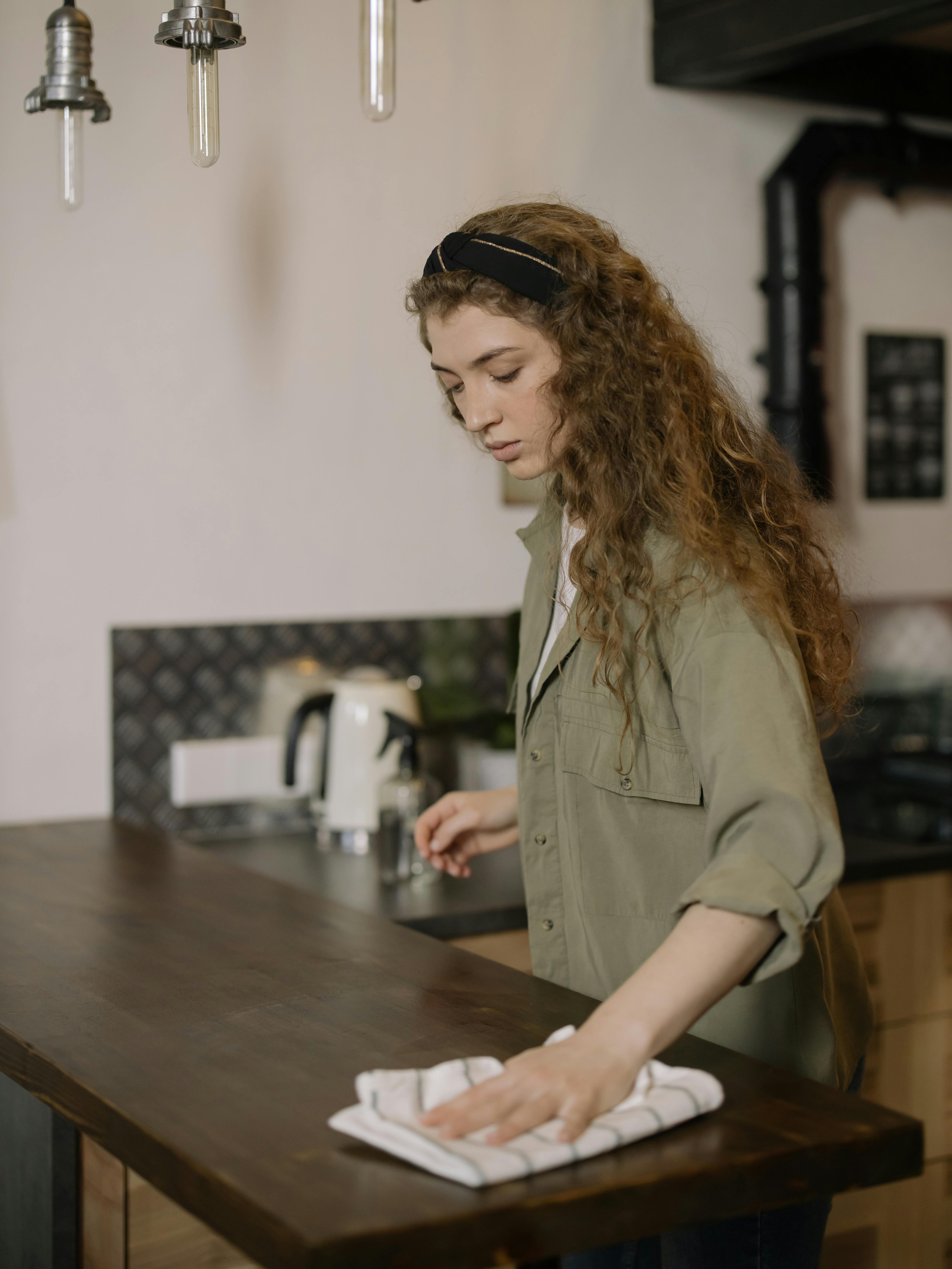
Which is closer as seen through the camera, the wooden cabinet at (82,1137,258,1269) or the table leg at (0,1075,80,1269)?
the table leg at (0,1075,80,1269)

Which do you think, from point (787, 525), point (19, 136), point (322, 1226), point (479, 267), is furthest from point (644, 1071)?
point (19, 136)

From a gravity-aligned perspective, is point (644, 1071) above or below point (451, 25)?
below

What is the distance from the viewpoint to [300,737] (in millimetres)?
2434

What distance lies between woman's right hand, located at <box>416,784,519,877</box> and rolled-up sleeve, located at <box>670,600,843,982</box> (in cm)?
47

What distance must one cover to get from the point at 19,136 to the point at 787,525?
1.56m

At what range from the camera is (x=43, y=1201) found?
4.37ft

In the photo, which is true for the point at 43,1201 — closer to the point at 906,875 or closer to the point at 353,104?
the point at 906,875

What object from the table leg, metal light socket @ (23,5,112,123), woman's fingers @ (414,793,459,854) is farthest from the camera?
metal light socket @ (23,5,112,123)

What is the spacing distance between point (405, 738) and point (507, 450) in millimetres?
1024

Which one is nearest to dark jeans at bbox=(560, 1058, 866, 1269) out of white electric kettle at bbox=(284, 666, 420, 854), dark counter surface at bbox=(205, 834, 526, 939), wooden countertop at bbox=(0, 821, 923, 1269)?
wooden countertop at bbox=(0, 821, 923, 1269)

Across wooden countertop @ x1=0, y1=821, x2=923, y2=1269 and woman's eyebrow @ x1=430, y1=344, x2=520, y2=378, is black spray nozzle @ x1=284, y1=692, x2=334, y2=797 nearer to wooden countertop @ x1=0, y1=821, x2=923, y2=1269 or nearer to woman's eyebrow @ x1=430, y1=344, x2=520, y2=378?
wooden countertop @ x1=0, y1=821, x2=923, y2=1269

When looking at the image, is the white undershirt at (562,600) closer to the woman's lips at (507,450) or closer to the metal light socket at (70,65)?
the woman's lips at (507,450)

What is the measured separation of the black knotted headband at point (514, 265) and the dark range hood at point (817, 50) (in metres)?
1.35

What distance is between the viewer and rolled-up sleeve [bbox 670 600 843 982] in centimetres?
95
